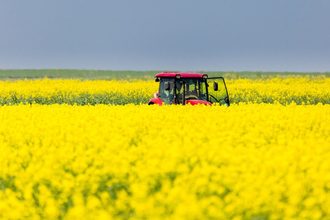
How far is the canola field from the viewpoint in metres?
7.04

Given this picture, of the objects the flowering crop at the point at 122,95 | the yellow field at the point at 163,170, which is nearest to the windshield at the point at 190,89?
the yellow field at the point at 163,170

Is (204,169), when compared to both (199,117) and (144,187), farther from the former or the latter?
(199,117)

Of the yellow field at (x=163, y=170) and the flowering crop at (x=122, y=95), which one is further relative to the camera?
the flowering crop at (x=122, y=95)

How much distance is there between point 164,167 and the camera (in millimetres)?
8195

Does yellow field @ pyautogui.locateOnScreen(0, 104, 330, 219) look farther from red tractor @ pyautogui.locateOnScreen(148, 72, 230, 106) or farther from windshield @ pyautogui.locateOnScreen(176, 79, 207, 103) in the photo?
windshield @ pyautogui.locateOnScreen(176, 79, 207, 103)

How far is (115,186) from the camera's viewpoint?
27.9 ft

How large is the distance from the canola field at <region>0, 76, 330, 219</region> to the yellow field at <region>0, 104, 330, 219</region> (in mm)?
15

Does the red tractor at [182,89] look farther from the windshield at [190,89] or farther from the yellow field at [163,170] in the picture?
the yellow field at [163,170]

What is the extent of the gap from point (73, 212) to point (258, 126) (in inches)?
262

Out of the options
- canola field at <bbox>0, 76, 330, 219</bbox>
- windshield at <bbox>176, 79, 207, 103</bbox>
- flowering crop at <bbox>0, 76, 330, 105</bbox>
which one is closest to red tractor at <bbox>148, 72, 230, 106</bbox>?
windshield at <bbox>176, 79, 207, 103</bbox>

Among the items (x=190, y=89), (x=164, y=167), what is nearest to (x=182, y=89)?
(x=190, y=89)

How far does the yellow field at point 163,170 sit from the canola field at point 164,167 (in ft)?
0.05

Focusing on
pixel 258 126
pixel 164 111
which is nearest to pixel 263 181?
pixel 258 126

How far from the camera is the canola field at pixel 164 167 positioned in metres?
7.04
